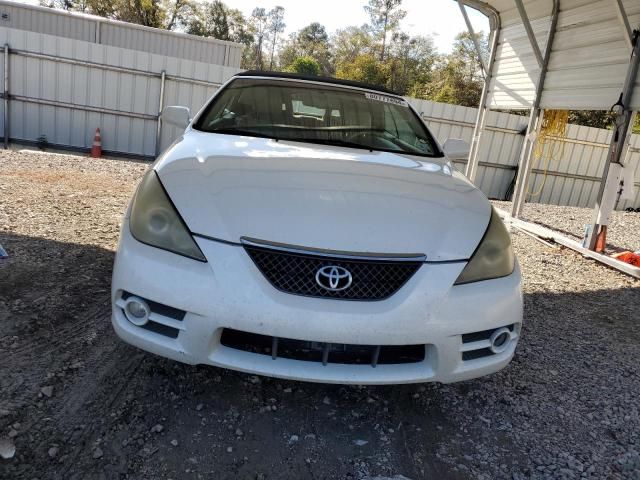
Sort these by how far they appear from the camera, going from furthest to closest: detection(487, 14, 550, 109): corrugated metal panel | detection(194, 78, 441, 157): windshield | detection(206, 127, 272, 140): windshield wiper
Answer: detection(487, 14, 550, 109): corrugated metal panel, detection(194, 78, 441, 157): windshield, detection(206, 127, 272, 140): windshield wiper

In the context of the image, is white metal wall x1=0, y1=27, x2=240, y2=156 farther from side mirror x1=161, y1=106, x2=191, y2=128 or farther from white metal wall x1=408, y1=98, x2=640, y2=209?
side mirror x1=161, y1=106, x2=191, y2=128

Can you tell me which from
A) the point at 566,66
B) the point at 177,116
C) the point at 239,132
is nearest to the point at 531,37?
the point at 566,66

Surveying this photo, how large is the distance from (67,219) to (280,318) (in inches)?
146

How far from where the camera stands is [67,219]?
4711 millimetres

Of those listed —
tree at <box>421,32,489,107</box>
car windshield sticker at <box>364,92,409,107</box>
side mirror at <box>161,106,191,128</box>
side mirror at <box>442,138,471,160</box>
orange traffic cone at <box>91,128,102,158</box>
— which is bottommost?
orange traffic cone at <box>91,128,102,158</box>

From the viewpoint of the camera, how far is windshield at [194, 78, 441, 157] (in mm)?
3100

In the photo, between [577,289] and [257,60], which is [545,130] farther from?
[257,60]

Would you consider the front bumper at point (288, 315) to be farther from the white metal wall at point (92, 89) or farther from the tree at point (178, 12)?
the tree at point (178, 12)

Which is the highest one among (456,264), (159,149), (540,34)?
(540,34)

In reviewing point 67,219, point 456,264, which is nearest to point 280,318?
point 456,264

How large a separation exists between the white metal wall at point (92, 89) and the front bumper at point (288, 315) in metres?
9.78

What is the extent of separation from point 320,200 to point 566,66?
6.10 m

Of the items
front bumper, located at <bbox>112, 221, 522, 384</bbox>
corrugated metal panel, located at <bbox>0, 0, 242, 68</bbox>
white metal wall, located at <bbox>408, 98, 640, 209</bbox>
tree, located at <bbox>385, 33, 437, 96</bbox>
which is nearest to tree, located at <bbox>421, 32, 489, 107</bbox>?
tree, located at <bbox>385, 33, 437, 96</bbox>

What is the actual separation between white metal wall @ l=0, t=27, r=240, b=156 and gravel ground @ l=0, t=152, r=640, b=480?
833 cm
